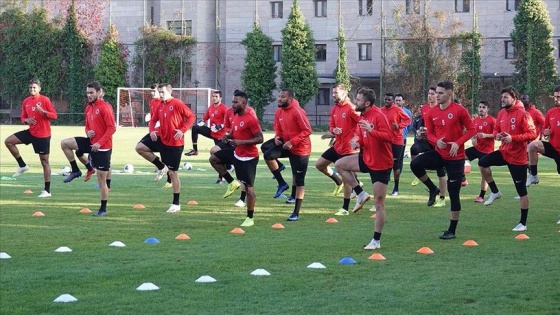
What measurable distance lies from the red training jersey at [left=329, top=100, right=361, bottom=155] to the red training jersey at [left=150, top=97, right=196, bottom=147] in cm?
263

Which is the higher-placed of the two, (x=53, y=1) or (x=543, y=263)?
(x=53, y=1)

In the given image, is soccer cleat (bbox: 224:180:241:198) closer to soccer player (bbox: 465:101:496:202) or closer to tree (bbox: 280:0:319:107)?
soccer player (bbox: 465:101:496:202)

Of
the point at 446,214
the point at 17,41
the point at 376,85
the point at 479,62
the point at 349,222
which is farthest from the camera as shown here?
the point at 17,41

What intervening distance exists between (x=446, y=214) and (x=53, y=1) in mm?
58572

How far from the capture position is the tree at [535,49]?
177 ft

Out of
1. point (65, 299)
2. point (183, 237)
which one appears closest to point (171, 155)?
point (183, 237)

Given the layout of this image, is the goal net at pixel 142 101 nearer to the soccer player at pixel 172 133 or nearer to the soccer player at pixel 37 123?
the soccer player at pixel 37 123

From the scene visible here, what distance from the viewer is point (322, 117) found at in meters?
62.7

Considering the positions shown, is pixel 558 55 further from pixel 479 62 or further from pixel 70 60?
pixel 70 60

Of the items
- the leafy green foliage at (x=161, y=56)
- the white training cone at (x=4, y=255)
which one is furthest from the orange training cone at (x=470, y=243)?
the leafy green foliage at (x=161, y=56)

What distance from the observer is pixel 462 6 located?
58969mm

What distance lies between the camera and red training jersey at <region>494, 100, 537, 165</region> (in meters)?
14.1

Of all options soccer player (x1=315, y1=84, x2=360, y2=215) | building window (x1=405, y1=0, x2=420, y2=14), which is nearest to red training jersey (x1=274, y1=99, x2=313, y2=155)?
soccer player (x1=315, y1=84, x2=360, y2=215)

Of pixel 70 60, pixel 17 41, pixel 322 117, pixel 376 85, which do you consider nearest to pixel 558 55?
pixel 376 85
